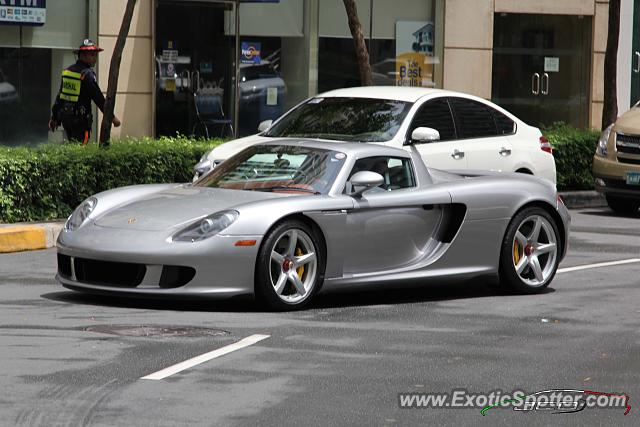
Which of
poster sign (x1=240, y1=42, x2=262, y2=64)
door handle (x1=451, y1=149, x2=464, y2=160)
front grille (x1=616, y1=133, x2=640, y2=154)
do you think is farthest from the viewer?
poster sign (x1=240, y1=42, x2=262, y2=64)

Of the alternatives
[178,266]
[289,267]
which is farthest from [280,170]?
[178,266]

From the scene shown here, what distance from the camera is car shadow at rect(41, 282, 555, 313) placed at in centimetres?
943

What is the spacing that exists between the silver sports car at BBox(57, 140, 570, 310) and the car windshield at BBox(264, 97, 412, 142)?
295 centimetres

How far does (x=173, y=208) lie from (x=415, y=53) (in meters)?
15.1

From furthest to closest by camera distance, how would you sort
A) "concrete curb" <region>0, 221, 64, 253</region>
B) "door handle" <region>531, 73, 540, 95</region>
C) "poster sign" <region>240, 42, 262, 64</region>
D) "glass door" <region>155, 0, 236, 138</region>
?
"door handle" <region>531, 73, 540, 95</region> → "poster sign" <region>240, 42, 262, 64</region> → "glass door" <region>155, 0, 236, 138</region> → "concrete curb" <region>0, 221, 64, 253</region>

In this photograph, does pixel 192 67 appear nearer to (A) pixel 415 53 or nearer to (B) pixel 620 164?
(A) pixel 415 53

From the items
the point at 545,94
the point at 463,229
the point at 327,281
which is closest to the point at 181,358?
the point at 327,281

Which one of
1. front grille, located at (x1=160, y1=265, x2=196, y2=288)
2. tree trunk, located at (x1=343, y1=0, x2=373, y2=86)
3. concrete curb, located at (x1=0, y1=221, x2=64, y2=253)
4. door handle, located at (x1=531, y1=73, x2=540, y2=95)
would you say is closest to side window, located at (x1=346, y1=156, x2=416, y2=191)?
front grille, located at (x1=160, y1=265, x2=196, y2=288)

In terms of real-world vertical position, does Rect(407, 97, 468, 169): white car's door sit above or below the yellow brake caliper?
above

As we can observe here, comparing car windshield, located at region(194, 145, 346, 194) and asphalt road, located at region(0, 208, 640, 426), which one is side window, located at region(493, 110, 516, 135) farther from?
car windshield, located at region(194, 145, 346, 194)

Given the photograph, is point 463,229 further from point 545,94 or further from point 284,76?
point 545,94

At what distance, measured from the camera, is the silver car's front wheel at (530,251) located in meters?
10.6

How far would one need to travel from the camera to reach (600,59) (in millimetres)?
25906

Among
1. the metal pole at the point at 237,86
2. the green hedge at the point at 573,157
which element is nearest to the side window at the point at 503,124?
the green hedge at the point at 573,157
